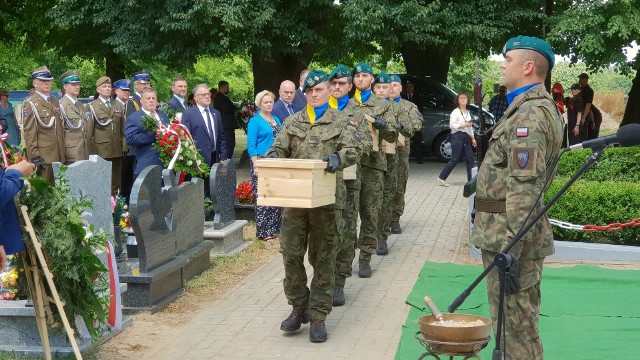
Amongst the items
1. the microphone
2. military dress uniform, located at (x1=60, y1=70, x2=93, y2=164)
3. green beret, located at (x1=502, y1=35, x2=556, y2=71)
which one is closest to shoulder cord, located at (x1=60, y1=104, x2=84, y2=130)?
military dress uniform, located at (x1=60, y1=70, x2=93, y2=164)

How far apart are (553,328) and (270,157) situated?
9.62 feet

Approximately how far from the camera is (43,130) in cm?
1235

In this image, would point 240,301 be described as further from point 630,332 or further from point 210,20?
point 210,20

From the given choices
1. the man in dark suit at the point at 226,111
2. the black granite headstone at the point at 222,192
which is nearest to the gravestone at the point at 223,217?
the black granite headstone at the point at 222,192

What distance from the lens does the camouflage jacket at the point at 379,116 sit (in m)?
9.78

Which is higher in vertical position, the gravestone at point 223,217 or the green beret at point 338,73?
the green beret at point 338,73

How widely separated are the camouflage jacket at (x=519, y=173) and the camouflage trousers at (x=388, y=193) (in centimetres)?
547

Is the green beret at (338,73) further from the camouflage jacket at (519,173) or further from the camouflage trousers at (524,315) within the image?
the camouflage trousers at (524,315)

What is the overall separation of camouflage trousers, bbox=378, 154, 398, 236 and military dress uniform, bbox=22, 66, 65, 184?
447 cm

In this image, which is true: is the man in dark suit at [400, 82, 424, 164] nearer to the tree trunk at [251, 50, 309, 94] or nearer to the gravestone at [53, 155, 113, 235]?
the tree trunk at [251, 50, 309, 94]

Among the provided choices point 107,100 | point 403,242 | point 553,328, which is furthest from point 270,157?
point 107,100

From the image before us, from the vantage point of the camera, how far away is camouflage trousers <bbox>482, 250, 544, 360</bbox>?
17.7 ft

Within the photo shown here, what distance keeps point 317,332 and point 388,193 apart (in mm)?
3911

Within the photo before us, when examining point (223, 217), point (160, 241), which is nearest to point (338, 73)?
point (160, 241)
